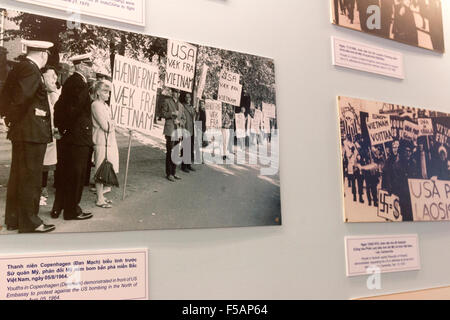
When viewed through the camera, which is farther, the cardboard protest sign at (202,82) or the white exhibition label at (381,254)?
the white exhibition label at (381,254)

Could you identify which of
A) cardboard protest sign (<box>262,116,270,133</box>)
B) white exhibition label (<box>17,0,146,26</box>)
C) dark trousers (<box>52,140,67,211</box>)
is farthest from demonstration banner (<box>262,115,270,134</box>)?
dark trousers (<box>52,140,67,211</box>)

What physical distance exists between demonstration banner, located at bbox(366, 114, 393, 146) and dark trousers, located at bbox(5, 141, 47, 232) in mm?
1124

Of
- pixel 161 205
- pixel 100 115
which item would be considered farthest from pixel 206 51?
pixel 161 205

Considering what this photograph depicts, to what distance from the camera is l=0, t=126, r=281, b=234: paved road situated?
94cm

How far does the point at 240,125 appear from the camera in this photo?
118cm

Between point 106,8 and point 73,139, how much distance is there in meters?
0.37

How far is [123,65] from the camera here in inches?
39.8

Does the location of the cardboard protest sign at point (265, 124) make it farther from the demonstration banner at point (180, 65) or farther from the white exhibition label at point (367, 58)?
the white exhibition label at point (367, 58)

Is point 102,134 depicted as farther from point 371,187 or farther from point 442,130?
point 442,130

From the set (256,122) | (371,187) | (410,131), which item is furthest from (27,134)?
(410,131)

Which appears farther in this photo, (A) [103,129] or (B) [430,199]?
(B) [430,199]

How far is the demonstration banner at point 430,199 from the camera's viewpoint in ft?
4.84

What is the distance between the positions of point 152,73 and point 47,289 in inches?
23.6

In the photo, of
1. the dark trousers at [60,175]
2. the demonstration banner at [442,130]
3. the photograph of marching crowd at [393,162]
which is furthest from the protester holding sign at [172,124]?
the demonstration banner at [442,130]
